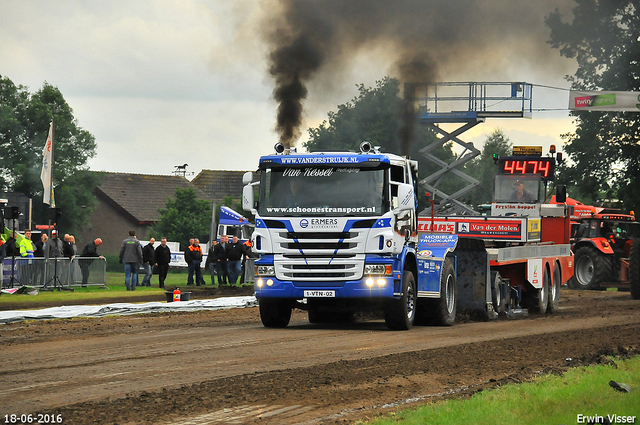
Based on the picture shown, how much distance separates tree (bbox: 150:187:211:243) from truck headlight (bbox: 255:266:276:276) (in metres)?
41.4

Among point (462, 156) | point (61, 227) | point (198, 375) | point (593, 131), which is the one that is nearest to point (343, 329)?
point (198, 375)

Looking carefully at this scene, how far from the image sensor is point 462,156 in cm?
4212

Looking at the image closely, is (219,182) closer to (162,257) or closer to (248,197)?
(162,257)

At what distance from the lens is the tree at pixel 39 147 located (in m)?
57.8

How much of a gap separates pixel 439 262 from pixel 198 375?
7874 millimetres

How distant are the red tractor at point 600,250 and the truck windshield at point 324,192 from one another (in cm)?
1850

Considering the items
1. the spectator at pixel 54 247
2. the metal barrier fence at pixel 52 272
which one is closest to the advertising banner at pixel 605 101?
the metal barrier fence at pixel 52 272

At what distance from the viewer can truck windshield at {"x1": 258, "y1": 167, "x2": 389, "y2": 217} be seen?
15.3m

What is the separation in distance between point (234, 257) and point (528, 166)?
11994mm

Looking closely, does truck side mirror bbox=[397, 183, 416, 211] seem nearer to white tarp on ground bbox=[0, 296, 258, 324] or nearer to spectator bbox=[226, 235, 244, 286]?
white tarp on ground bbox=[0, 296, 258, 324]

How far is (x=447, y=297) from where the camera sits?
17594 millimetres

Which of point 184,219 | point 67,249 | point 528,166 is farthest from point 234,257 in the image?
point 184,219

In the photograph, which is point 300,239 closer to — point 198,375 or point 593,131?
point 198,375

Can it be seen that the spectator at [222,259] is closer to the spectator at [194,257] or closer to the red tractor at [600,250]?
the spectator at [194,257]
